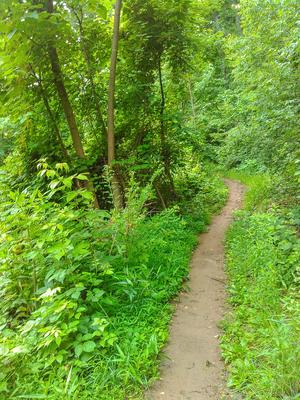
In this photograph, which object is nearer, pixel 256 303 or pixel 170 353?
pixel 170 353

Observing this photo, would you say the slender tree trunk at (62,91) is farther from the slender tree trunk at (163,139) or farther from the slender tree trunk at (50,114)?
the slender tree trunk at (163,139)

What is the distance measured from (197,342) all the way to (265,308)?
788 millimetres

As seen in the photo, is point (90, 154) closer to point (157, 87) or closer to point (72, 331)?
point (157, 87)

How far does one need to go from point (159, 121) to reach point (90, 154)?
171 cm

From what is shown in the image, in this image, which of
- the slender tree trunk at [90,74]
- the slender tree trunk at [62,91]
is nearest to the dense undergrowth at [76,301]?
the slender tree trunk at [62,91]

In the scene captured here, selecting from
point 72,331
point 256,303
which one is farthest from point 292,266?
point 72,331

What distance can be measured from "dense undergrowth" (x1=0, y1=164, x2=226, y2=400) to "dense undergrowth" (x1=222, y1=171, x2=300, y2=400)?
0.74 m

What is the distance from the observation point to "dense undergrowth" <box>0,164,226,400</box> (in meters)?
2.61

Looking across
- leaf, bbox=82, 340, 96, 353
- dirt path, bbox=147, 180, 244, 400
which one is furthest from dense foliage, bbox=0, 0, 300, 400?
dirt path, bbox=147, 180, 244, 400

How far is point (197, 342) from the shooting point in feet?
10.7

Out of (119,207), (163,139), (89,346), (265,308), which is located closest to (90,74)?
(163,139)

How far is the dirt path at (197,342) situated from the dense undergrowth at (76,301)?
0.15m

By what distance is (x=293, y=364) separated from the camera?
2414 mm

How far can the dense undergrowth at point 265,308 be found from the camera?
2447 mm
